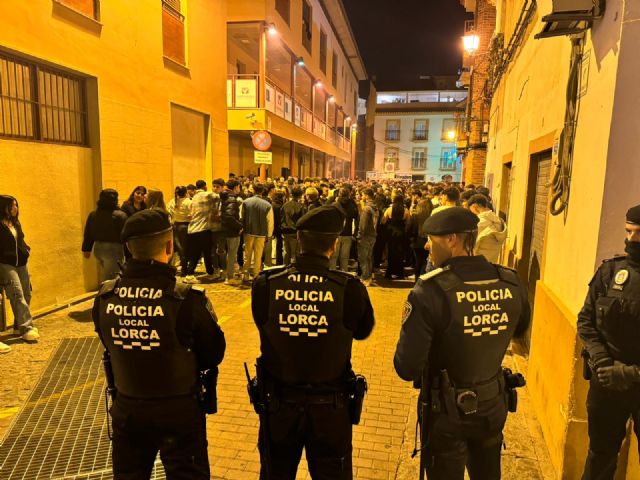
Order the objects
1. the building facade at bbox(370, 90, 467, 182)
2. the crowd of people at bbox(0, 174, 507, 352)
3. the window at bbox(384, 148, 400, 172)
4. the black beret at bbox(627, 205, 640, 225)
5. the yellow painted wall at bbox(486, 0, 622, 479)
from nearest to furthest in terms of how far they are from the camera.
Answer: the black beret at bbox(627, 205, 640, 225)
the yellow painted wall at bbox(486, 0, 622, 479)
the crowd of people at bbox(0, 174, 507, 352)
the building facade at bbox(370, 90, 467, 182)
the window at bbox(384, 148, 400, 172)

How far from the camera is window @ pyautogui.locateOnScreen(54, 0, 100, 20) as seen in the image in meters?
7.16

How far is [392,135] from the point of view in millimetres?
52000

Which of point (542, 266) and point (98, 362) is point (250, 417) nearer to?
point (98, 362)

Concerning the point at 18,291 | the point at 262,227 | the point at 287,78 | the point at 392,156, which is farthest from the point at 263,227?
the point at 392,156

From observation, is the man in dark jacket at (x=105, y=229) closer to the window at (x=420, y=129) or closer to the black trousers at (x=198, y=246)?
the black trousers at (x=198, y=246)

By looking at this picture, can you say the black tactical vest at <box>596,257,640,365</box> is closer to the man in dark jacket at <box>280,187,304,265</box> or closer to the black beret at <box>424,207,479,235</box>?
the black beret at <box>424,207,479,235</box>

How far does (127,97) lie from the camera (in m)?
8.57

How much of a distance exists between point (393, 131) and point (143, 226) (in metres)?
52.0

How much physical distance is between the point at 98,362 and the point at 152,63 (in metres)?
6.57

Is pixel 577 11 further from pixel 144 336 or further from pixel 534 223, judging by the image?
pixel 144 336

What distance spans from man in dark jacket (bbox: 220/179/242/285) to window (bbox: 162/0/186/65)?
373cm

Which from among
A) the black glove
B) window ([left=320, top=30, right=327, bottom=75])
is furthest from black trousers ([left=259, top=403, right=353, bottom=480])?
window ([left=320, top=30, right=327, bottom=75])

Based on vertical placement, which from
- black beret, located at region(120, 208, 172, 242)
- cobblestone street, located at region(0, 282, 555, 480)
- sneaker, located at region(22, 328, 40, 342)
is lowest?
cobblestone street, located at region(0, 282, 555, 480)

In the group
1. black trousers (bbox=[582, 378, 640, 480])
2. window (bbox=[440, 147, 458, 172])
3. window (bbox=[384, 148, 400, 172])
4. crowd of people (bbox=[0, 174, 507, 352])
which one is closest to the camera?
black trousers (bbox=[582, 378, 640, 480])
